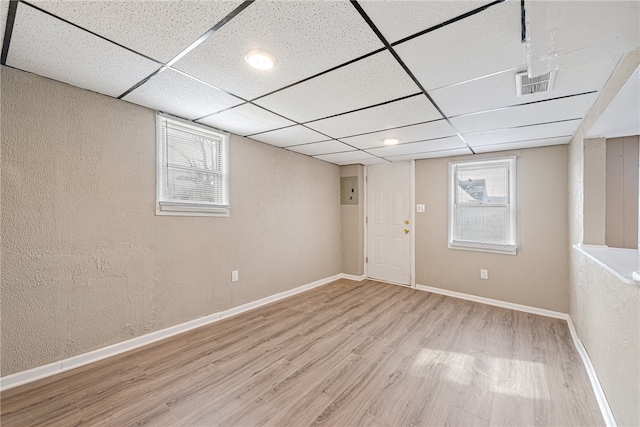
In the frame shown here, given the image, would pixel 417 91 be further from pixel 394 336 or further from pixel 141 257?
pixel 141 257

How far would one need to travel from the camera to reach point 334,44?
1.48m

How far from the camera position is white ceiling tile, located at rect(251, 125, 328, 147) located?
3050mm

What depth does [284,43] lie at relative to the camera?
1475 millimetres

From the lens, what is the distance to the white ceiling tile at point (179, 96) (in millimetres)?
1953

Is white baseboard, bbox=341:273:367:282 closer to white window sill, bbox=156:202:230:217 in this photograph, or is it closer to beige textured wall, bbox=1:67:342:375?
beige textured wall, bbox=1:67:342:375

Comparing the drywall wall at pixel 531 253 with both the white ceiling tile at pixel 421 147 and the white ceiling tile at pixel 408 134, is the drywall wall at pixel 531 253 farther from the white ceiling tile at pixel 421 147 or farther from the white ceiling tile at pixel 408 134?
the white ceiling tile at pixel 408 134

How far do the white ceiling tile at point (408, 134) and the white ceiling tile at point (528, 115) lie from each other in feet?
0.48

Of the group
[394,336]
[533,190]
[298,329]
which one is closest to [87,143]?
[298,329]

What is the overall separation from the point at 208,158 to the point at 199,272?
130 centimetres

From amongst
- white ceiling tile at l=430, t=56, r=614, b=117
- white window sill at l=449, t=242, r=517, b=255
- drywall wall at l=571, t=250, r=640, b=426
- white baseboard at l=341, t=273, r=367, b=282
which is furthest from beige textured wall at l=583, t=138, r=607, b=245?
white baseboard at l=341, t=273, r=367, b=282

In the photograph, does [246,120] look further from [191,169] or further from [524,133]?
[524,133]

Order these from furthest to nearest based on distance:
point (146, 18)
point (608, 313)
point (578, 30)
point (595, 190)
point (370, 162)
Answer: point (370, 162) < point (595, 190) < point (608, 313) < point (146, 18) < point (578, 30)

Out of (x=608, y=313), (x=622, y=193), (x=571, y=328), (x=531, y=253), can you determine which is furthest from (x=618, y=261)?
(x=531, y=253)

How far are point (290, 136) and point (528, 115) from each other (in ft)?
8.02
